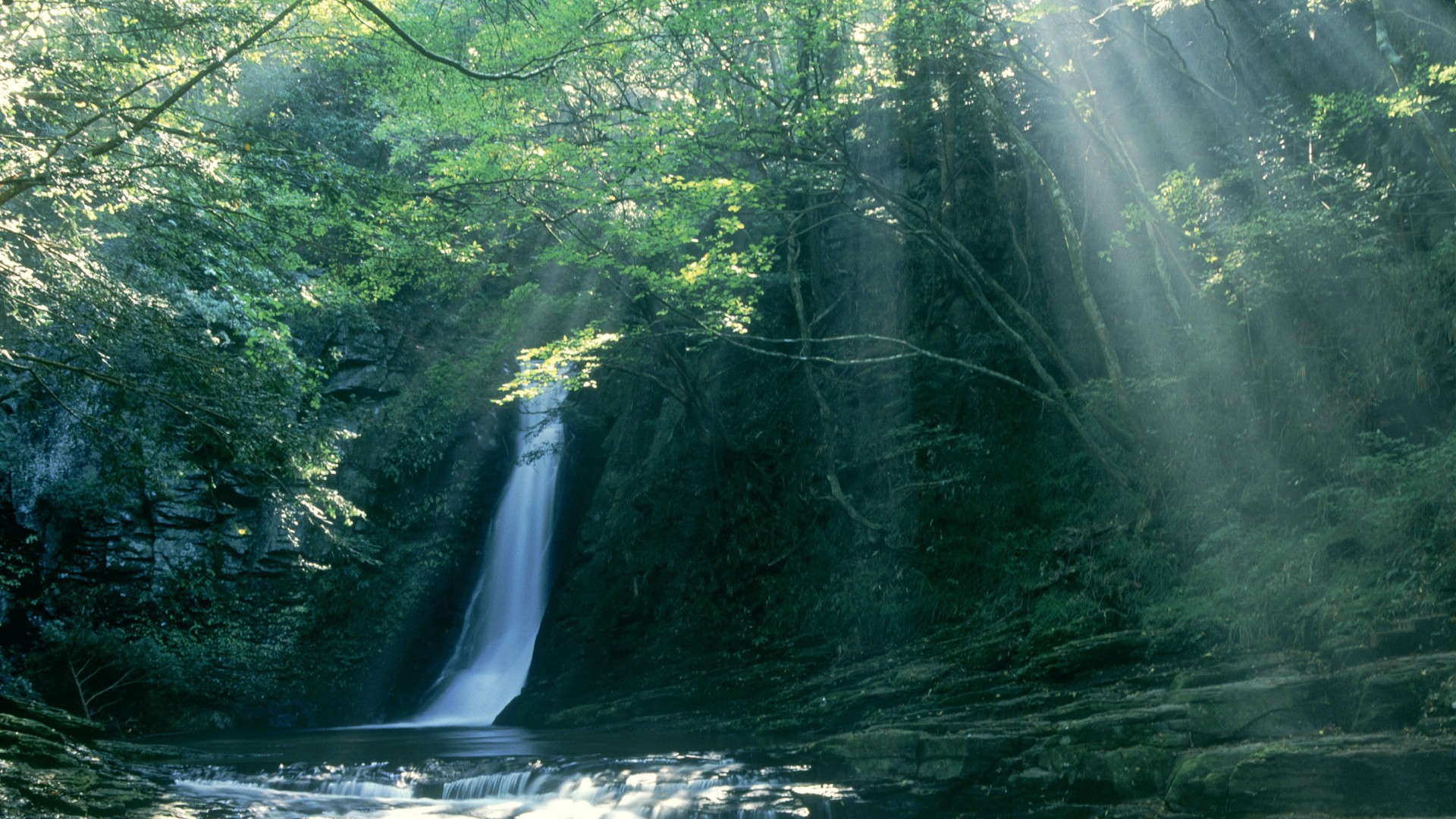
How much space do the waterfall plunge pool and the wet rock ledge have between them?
13.2 inches

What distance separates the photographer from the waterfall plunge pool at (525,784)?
7301 millimetres

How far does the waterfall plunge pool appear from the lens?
7301 millimetres

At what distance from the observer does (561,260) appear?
38.8ft

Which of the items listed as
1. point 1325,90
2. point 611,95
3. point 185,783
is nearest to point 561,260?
point 611,95

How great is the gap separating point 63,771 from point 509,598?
1271 cm

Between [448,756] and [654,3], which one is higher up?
[654,3]

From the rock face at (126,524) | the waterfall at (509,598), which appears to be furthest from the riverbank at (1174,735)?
the rock face at (126,524)

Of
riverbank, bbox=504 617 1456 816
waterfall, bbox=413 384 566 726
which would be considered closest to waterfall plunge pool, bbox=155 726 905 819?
riverbank, bbox=504 617 1456 816

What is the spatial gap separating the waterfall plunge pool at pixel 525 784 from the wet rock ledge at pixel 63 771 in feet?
1.10

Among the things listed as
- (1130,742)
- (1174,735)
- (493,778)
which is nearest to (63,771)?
(493,778)

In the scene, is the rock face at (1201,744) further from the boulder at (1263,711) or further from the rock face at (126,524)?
the rock face at (126,524)

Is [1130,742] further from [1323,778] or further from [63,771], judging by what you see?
[63,771]

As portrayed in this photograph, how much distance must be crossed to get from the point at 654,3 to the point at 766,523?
8941mm

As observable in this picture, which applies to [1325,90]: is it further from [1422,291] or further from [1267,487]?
[1267,487]
